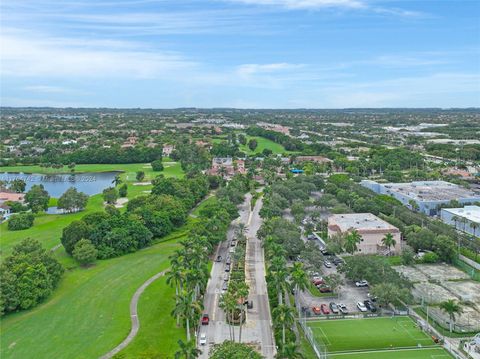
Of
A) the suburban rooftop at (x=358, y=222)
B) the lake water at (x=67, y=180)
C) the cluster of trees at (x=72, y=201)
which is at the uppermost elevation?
the suburban rooftop at (x=358, y=222)

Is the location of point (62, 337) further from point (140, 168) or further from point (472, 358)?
point (140, 168)

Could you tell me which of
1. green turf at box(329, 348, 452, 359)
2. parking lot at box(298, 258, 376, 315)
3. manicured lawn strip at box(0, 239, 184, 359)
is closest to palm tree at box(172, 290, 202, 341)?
manicured lawn strip at box(0, 239, 184, 359)

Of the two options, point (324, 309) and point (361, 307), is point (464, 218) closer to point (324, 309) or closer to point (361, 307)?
point (361, 307)

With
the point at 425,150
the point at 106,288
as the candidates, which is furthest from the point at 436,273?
the point at 425,150

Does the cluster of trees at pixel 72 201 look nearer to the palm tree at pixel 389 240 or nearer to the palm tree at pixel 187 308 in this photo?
the palm tree at pixel 187 308

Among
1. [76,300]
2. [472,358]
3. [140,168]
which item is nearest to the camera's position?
[472,358]

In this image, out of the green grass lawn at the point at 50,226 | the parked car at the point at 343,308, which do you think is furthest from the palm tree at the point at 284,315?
the green grass lawn at the point at 50,226
